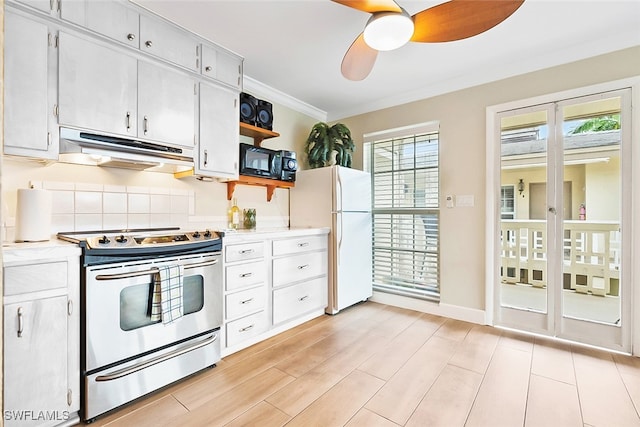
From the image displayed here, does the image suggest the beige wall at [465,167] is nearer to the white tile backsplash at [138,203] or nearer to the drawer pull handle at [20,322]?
the white tile backsplash at [138,203]

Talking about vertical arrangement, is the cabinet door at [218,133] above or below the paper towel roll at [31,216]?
above

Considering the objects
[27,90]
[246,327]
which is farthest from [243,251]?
[27,90]

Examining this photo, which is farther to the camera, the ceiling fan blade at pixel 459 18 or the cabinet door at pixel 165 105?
the cabinet door at pixel 165 105

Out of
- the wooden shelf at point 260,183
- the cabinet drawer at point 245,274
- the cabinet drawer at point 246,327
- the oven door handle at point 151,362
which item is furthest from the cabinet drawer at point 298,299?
the wooden shelf at point 260,183

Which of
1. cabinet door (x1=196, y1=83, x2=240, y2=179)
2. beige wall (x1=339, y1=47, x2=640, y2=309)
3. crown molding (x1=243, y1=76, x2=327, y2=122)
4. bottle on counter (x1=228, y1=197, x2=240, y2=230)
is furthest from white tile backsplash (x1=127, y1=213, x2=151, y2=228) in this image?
beige wall (x1=339, y1=47, x2=640, y2=309)

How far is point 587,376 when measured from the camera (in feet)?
7.09

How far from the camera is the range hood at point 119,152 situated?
1.92 m

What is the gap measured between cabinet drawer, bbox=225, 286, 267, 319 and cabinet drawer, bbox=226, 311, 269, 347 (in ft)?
0.17

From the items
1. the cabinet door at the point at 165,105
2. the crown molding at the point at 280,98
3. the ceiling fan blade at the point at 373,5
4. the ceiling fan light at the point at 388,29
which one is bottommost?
the cabinet door at the point at 165,105

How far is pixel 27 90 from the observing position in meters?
1.76

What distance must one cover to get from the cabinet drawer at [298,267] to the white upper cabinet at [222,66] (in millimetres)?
1583

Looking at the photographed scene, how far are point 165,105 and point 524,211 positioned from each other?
10.3 feet

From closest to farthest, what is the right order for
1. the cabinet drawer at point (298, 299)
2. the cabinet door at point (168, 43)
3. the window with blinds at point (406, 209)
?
the cabinet door at point (168, 43)
the cabinet drawer at point (298, 299)
the window with blinds at point (406, 209)

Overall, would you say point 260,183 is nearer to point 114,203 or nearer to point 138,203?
point 138,203
